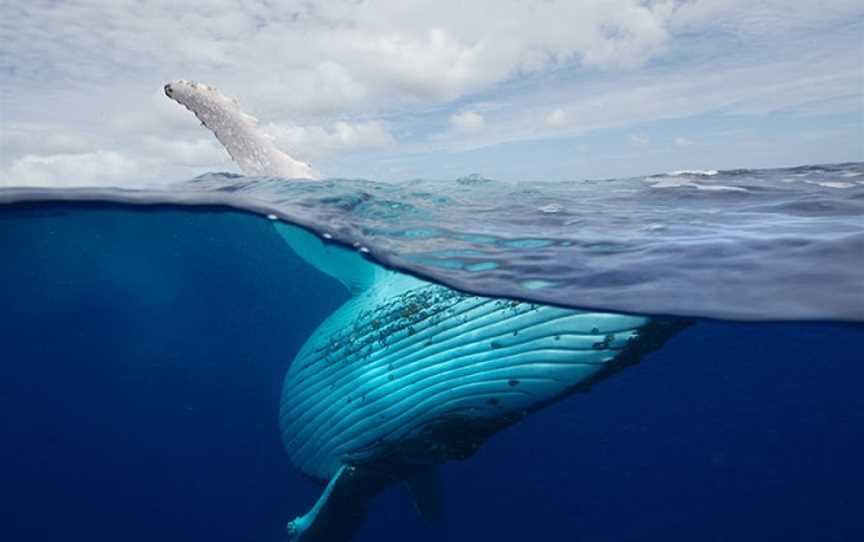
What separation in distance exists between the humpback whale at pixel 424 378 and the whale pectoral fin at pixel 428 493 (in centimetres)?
2

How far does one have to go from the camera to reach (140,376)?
13.7 m

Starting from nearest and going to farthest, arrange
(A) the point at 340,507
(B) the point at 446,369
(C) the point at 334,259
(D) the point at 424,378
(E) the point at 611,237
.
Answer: (B) the point at 446,369 → (D) the point at 424,378 → (A) the point at 340,507 → (E) the point at 611,237 → (C) the point at 334,259

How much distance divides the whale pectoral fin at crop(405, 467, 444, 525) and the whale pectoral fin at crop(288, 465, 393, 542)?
1.94 feet

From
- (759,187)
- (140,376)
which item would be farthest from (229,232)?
(759,187)

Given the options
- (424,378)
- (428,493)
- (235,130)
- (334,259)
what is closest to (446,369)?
(424,378)

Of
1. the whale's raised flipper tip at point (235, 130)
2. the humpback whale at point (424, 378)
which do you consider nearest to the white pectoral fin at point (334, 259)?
the humpback whale at point (424, 378)

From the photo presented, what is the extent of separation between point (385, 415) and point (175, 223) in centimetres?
596

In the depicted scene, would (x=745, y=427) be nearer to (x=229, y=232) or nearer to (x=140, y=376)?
(x=229, y=232)

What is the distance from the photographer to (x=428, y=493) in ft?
A: 25.4

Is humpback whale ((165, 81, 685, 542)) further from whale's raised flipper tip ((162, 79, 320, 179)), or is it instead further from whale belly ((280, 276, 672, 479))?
whale's raised flipper tip ((162, 79, 320, 179))

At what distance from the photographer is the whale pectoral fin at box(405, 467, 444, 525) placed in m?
7.53

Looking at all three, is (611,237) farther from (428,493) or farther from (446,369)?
(428,493)

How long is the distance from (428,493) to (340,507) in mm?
1557

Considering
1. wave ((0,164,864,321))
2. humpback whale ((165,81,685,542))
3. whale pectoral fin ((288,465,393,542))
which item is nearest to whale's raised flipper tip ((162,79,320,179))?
wave ((0,164,864,321))
